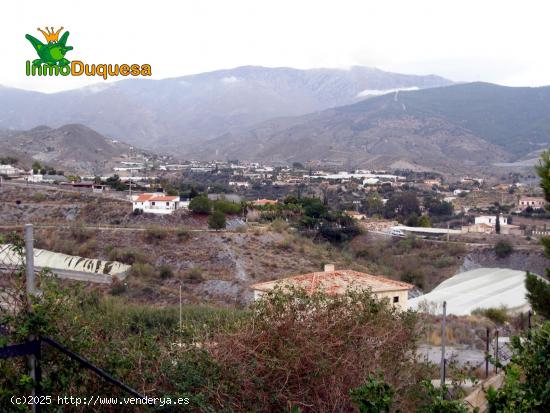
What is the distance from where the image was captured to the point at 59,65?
80.0ft

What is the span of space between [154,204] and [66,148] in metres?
50.7

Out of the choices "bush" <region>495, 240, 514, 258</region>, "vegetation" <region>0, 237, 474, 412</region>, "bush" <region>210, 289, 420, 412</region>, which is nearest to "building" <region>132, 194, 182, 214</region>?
"bush" <region>495, 240, 514, 258</region>

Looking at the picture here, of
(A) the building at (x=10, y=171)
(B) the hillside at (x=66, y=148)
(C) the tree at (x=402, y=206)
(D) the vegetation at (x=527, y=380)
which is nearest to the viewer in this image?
(D) the vegetation at (x=527, y=380)

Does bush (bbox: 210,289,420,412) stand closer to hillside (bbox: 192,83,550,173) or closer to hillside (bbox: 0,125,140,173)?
hillside (bbox: 0,125,140,173)

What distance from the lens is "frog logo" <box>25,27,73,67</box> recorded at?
23984 mm

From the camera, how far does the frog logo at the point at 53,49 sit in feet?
78.7

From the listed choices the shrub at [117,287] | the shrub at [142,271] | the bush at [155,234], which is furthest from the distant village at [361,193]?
the shrub at [117,287]

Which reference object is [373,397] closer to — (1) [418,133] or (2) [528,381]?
(2) [528,381]

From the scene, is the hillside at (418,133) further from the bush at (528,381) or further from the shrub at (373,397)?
the shrub at (373,397)

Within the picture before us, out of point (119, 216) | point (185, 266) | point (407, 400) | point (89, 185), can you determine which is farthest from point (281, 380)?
point (89, 185)

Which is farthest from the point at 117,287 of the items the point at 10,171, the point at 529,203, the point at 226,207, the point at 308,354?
the point at 529,203

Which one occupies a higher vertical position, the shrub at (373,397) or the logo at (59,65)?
the logo at (59,65)

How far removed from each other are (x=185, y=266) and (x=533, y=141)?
11125cm

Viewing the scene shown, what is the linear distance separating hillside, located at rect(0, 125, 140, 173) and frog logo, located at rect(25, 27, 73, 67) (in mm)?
48933
